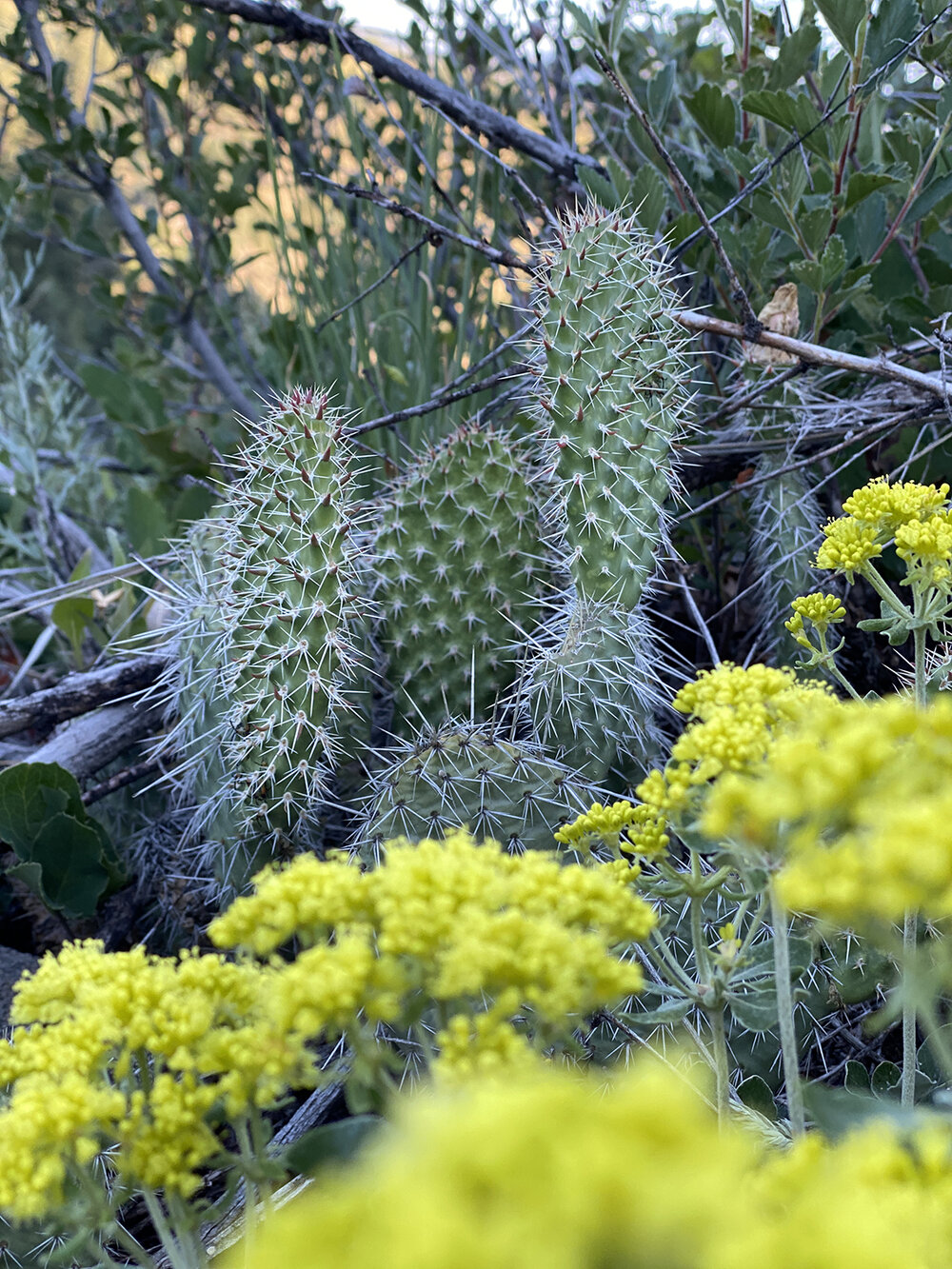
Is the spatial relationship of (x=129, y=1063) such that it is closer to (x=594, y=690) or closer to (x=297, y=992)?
(x=297, y=992)

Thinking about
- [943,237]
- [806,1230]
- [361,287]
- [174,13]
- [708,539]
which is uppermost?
[174,13]

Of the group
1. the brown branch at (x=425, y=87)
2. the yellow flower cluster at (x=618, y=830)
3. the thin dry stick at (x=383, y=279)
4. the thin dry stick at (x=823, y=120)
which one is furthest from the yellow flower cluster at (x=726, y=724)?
the brown branch at (x=425, y=87)

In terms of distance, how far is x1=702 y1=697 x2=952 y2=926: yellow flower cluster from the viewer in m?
0.44

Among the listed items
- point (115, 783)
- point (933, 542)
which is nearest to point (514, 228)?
point (115, 783)

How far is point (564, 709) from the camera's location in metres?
1.43

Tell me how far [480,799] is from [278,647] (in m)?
0.36

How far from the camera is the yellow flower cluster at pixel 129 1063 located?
0.57m

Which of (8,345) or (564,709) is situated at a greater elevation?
(8,345)

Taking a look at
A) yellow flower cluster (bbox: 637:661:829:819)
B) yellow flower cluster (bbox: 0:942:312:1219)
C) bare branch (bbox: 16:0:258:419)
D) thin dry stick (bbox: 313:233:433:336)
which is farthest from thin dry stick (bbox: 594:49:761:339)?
bare branch (bbox: 16:0:258:419)

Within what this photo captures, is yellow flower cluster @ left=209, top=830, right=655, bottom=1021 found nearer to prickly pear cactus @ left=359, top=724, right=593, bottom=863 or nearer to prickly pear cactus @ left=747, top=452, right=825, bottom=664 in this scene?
prickly pear cactus @ left=359, top=724, right=593, bottom=863

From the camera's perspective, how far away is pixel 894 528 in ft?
3.57

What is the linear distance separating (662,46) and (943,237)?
1.24 m

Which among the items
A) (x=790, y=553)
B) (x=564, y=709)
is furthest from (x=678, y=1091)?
(x=790, y=553)

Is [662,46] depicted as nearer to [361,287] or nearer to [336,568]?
[361,287]
